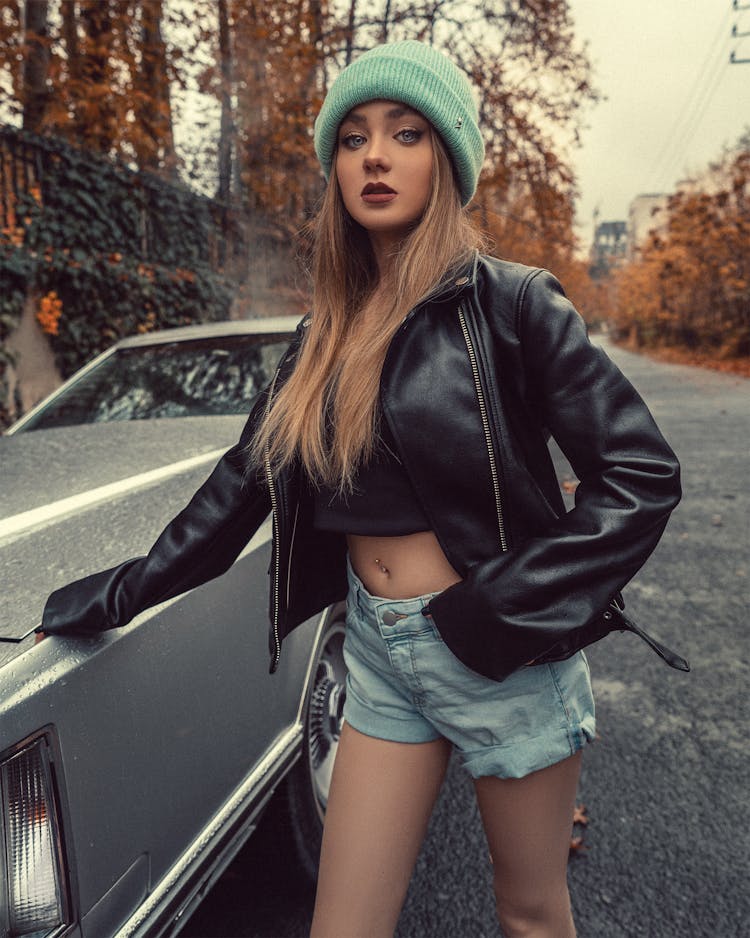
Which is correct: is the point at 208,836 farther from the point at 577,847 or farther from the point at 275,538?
the point at 577,847

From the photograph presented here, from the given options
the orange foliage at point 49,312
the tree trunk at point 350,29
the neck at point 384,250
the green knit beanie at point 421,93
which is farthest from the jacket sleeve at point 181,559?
the tree trunk at point 350,29

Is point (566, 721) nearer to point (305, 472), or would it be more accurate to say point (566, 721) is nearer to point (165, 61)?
point (305, 472)

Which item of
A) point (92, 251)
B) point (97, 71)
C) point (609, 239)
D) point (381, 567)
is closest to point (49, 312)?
point (92, 251)

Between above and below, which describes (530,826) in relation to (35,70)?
below

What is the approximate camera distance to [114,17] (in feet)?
27.1

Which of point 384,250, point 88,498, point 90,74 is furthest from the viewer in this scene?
point 90,74

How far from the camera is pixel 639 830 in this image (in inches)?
94.1

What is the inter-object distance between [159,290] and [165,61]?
2.54m

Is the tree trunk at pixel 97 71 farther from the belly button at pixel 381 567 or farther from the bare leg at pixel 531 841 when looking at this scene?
the bare leg at pixel 531 841

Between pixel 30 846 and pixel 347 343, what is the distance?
0.96 m

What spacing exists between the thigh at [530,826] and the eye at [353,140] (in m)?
1.13

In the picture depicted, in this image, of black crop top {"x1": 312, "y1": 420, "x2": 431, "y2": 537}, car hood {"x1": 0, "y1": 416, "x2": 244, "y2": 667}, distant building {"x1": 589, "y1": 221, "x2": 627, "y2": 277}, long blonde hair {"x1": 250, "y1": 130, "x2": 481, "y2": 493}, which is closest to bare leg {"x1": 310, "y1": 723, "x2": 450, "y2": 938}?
black crop top {"x1": 312, "y1": 420, "x2": 431, "y2": 537}

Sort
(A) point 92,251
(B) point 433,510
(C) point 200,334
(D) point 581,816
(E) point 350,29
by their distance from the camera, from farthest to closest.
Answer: (E) point 350,29, (A) point 92,251, (C) point 200,334, (D) point 581,816, (B) point 433,510

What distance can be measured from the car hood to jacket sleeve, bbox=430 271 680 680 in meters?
0.76
